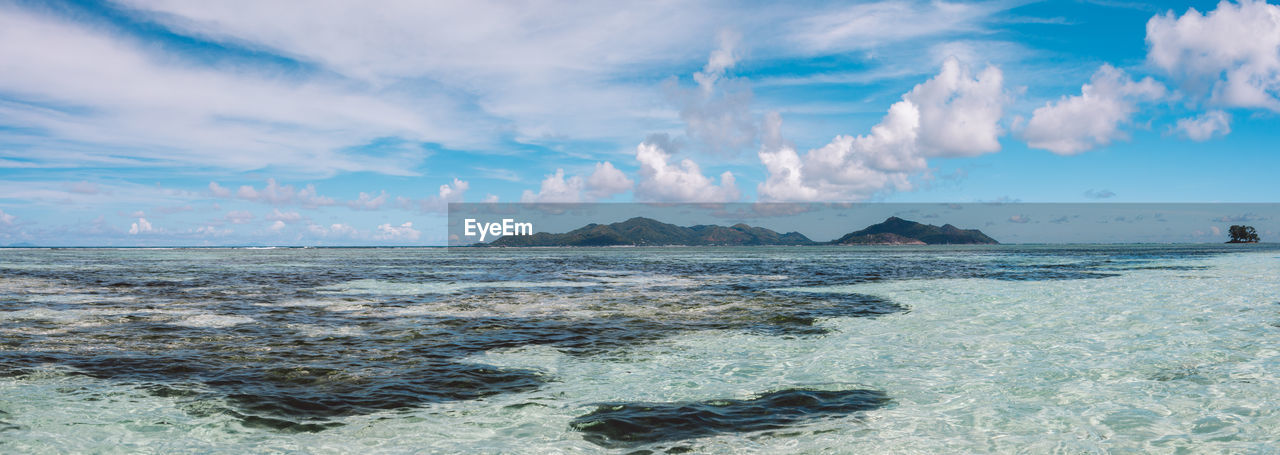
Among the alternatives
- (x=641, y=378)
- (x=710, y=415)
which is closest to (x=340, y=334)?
(x=641, y=378)

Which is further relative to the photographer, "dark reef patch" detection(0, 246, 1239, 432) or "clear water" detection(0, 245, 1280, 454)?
"dark reef patch" detection(0, 246, 1239, 432)

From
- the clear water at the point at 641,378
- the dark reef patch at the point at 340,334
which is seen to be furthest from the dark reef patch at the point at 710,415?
the dark reef patch at the point at 340,334

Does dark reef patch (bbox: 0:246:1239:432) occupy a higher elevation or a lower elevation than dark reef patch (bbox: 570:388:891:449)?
higher

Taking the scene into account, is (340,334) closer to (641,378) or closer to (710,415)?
(641,378)

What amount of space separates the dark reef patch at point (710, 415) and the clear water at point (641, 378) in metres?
0.06

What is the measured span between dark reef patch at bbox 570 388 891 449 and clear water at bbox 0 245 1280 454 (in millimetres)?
56

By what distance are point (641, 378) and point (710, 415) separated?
322cm

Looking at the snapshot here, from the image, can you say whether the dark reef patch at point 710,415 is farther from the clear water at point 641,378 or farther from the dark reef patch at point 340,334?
the dark reef patch at point 340,334

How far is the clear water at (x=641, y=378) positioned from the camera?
33.7 ft

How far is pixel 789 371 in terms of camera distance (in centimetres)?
1507

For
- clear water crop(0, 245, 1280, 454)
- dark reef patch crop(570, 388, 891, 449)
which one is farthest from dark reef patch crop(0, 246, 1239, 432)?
dark reef patch crop(570, 388, 891, 449)

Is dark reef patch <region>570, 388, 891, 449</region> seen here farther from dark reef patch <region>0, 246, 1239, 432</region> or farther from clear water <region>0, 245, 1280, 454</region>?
dark reef patch <region>0, 246, 1239, 432</region>

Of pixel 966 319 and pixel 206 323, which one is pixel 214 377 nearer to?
pixel 206 323

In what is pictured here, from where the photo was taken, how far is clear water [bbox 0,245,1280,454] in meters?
10.3
